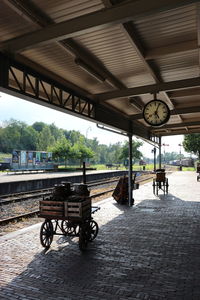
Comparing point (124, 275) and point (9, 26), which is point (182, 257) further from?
point (9, 26)

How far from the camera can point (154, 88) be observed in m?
7.64

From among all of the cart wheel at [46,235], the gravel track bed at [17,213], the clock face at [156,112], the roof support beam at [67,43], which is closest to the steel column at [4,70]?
the roof support beam at [67,43]

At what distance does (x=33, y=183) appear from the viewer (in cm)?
1980

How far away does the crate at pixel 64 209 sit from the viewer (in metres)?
5.74

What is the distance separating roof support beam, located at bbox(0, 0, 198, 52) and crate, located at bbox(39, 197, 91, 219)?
11.3 feet

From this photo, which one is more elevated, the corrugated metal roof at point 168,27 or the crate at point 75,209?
the corrugated metal roof at point 168,27

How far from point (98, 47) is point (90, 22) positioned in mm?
1324

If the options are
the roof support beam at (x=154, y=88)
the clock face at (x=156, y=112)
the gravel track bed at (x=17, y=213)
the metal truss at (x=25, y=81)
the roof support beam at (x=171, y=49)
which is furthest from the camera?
the gravel track bed at (x=17, y=213)

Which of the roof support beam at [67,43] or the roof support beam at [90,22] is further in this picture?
the roof support beam at [67,43]

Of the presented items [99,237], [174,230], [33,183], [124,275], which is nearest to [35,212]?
[99,237]

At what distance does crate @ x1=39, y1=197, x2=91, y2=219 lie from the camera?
5.74 meters

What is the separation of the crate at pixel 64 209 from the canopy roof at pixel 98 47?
2.46 meters

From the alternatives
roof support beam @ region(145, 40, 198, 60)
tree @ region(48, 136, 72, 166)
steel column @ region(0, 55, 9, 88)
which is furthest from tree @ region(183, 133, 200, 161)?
steel column @ region(0, 55, 9, 88)

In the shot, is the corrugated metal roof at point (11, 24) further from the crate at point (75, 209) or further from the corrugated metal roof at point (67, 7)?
the crate at point (75, 209)
